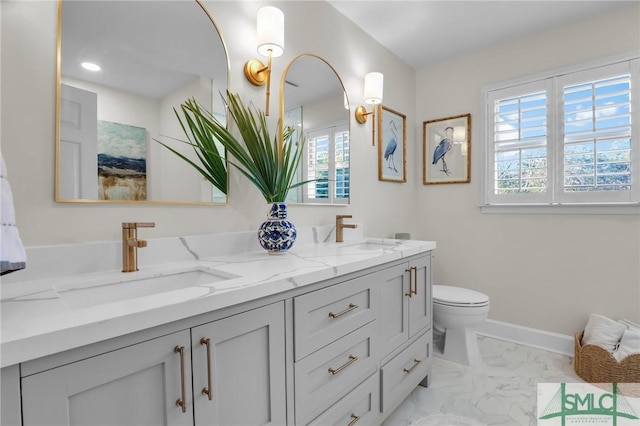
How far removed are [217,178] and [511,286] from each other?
2.44m

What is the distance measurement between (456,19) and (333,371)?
2.45 m

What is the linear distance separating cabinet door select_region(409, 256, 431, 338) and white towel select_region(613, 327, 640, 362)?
112 cm

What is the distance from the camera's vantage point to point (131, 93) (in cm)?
124

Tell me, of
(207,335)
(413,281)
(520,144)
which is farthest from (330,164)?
(520,144)

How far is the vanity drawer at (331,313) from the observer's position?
1056 millimetres

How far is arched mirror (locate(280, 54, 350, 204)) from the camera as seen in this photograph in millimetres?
1870

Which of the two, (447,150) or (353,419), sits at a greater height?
(447,150)

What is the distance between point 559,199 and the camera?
7.84 ft

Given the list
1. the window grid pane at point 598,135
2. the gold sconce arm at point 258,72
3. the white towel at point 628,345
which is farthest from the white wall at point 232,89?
the white towel at point 628,345

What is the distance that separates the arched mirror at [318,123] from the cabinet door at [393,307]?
28.2 inches

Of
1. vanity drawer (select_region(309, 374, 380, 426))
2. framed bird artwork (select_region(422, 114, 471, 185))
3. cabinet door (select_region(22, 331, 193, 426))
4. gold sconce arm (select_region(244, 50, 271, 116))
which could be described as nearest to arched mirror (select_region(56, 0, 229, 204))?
gold sconce arm (select_region(244, 50, 271, 116))

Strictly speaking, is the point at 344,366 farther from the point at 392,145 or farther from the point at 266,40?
the point at 392,145

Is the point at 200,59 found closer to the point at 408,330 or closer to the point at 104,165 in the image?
the point at 104,165

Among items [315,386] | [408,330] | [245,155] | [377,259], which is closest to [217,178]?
[245,155]
